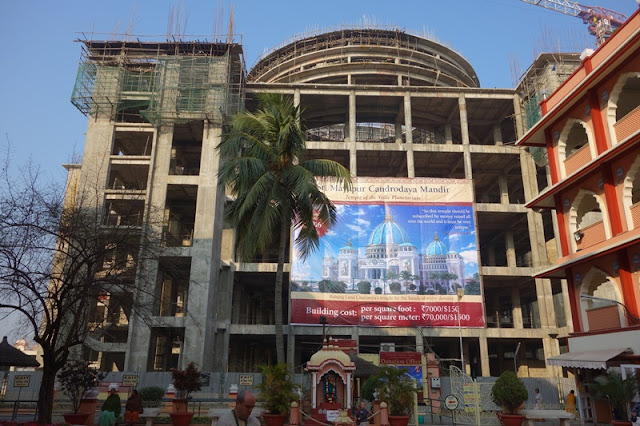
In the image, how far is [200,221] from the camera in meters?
39.4

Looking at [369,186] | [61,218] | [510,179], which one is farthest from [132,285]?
[510,179]

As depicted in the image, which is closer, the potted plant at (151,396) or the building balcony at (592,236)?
the building balcony at (592,236)

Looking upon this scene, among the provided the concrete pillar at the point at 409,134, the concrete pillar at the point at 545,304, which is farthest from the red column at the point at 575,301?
the concrete pillar at the point at 409,134

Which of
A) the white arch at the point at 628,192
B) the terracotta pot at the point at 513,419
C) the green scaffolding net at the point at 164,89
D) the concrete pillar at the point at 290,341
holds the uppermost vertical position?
the green scaffolding net at the point at 164,89

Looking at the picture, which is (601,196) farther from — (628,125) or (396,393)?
(396,393)

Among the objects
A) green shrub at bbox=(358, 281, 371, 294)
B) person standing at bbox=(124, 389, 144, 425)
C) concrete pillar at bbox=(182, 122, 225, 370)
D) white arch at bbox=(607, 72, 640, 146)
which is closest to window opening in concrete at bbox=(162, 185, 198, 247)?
concrete pillar at bbox=(182, 122, 225, 370)

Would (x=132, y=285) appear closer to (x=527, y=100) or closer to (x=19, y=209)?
(x=19, y=209)

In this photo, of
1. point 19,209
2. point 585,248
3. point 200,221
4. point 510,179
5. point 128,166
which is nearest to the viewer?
point 19,209

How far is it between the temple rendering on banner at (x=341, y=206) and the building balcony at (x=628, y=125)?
17457 mm

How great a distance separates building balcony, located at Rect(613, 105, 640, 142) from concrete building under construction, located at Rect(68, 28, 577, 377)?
2018cm

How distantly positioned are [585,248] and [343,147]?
2579 centimetres

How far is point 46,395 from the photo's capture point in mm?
16047

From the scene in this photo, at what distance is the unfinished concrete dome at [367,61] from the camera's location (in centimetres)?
5100

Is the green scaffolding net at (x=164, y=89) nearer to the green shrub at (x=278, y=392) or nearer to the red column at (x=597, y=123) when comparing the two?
the red column at (x=597, y=123)
